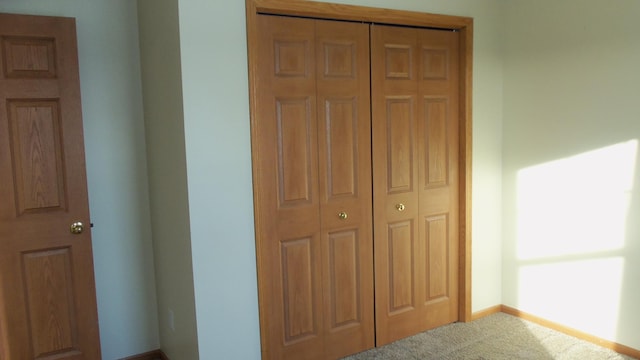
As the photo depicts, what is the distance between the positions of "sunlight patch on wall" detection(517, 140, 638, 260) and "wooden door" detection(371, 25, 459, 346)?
529mm

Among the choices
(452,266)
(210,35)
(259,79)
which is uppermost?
(210,35)

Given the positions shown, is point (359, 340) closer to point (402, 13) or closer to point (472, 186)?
point (472, 186)

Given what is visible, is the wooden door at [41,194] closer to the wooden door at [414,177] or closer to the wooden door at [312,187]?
the wooden door at [312,187]

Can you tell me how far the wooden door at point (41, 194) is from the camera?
256 centimetres

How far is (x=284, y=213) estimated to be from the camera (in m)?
2.70

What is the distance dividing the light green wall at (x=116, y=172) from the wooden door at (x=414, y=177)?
1.47m

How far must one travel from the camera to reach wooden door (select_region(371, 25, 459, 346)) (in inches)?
119

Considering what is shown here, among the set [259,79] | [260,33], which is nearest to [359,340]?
[259,79]

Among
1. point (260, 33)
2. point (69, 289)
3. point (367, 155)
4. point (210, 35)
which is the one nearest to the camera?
point (210, 35)

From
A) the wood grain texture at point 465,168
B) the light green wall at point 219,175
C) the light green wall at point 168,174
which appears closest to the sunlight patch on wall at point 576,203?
the wood grain texture at point 465,168

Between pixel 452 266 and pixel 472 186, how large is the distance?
0.59 metres

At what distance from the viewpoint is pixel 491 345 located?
3.10 m

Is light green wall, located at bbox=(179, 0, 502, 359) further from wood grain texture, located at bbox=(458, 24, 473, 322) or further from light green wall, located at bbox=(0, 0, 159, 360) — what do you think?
wood grain texture, located at bbox=(458, 24, 473, 322)

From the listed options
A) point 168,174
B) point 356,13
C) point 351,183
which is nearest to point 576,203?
point 351,183
